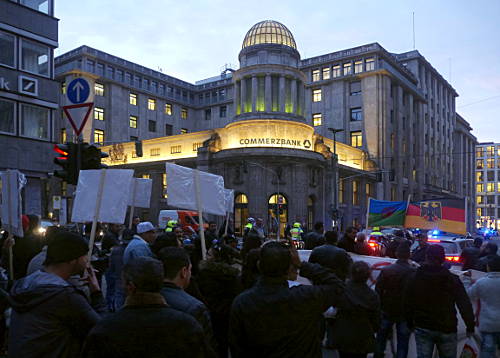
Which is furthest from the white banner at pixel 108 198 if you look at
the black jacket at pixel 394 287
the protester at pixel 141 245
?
the black jacket at pixel 394 287

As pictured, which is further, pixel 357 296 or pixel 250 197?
pixel 250 197

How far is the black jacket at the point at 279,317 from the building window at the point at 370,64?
60214 mm

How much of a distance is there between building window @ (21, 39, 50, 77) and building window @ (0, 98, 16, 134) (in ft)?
6.57

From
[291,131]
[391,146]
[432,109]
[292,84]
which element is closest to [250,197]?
[291,131]

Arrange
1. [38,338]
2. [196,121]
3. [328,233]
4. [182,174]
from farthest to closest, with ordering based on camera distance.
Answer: [196,121] < [182,174] < [328,233] < [38,338]

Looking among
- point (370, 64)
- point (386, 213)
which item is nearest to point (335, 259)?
point (386, 213)

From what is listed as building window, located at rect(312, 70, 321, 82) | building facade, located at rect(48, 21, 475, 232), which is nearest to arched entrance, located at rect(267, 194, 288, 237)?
building facade, located at rect(48, 21, 475, 232)

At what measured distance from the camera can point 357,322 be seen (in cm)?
505

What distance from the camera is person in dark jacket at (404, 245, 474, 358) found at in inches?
216

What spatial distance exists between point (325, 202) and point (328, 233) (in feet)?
129

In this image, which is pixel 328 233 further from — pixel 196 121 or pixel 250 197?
pixel 196 121

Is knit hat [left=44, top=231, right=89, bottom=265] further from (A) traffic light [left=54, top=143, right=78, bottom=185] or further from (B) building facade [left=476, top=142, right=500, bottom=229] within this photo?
(B) building facade [left=476, top=142, right=500, bottom=229]

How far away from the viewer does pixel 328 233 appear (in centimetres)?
745

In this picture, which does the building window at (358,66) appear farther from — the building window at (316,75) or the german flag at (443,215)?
the german flag at (443,215)
